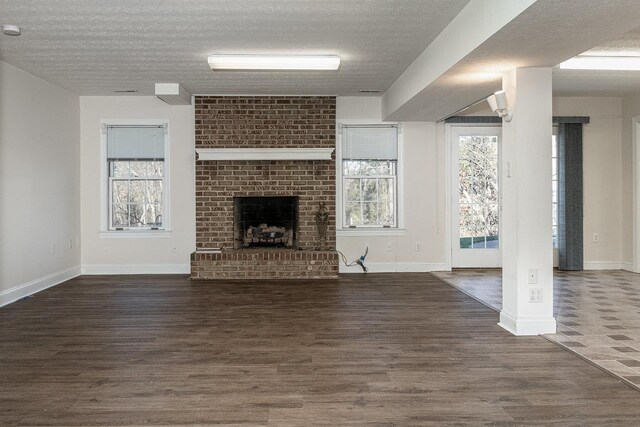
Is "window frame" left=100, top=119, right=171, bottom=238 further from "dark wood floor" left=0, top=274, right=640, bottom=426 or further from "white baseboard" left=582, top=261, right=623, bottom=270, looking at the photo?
"white baseboard" left=582, top=261, right=623, bottom=270

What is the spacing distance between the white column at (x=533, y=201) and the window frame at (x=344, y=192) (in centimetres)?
343

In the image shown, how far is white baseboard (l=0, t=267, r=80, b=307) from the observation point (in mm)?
5477

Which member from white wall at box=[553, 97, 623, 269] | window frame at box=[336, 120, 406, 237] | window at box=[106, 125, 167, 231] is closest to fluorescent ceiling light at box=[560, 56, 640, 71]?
white wall at box=[553, 97, 623, 269]

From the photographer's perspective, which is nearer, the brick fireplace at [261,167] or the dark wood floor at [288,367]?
the dark wood floor at [288,367]

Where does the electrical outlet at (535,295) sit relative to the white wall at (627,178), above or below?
below

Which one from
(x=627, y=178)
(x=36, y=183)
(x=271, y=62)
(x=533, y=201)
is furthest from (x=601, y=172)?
(x=36, y=183)

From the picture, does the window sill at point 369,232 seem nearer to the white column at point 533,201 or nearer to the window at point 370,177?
the window at point 370,177

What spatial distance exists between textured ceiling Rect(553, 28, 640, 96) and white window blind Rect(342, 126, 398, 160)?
2299mm

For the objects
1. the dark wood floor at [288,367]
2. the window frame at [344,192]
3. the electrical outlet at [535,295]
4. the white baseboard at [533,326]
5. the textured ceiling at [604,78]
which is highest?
the textured ceiling at [604,78]

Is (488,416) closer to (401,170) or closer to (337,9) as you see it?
(337,9)

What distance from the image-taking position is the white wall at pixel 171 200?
24.3ft

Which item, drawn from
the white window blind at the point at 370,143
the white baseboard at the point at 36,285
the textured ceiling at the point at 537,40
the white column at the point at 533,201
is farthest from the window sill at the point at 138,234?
the white column at the point at 533,201

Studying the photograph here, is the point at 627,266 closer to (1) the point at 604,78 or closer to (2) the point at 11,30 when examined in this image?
(1) the point at 604,78

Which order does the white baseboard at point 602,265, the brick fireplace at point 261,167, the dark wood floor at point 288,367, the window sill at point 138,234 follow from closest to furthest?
the dark wood floor at point 288,367 < the brick fireplace at point 261,167 < the window sill at point 138,234 < the white baseboard at point 602,265
